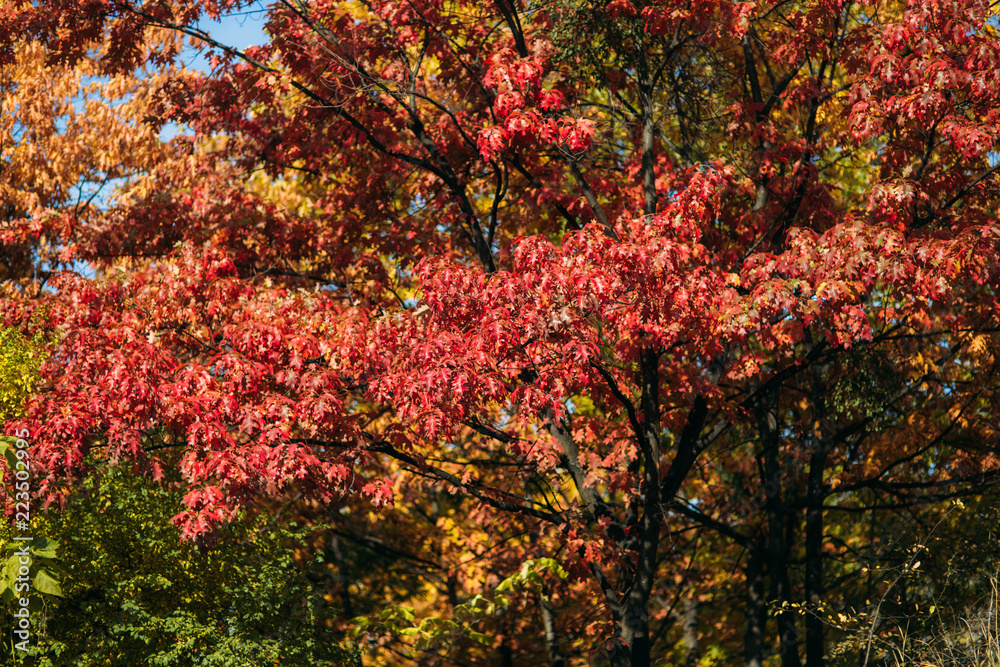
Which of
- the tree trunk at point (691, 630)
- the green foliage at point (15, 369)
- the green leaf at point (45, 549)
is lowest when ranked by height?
the green leaf at point (45, 549)

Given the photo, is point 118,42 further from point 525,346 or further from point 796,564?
point 796,564

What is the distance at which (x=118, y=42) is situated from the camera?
9906 mm

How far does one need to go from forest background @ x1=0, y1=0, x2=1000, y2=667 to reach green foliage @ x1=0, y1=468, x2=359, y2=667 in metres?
0.04

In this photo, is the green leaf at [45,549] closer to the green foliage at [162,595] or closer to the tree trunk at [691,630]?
the green foliage at [162,595]

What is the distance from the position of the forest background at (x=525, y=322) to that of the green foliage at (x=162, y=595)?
4 centimetres

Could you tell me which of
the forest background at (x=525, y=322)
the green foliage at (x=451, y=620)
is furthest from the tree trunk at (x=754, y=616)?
the green foliage at (x=451, y=620)

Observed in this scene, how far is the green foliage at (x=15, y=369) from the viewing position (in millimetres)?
8406

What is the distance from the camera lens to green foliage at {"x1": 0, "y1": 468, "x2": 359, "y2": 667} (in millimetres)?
8312

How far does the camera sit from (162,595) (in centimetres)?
896

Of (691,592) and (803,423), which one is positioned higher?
(803,423)

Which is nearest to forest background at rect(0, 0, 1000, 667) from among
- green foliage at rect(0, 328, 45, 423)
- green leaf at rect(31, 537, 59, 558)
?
green foliage at rect(0, 328, 45, 423)

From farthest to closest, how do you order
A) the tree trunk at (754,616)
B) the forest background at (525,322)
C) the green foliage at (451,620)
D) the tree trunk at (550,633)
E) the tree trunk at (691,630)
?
1. the tree trunk at (691,630)
2. the tree trunk at (550,633)
3. the tree trunk at (754,616)
4. the green foliage at (451,620)
5. the forest background at (525,322)

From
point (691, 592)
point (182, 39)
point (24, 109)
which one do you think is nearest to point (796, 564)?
point (691, 592)

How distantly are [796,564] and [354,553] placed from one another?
754 centimetres
